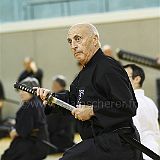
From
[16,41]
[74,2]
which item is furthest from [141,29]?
[16,41]

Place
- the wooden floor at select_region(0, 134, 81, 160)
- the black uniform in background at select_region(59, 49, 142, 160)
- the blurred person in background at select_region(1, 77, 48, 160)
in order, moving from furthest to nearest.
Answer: the wooden floor at select_region(0, 134, 81, 160) < the blurred person in background at select_region(1, 77, 48, 160) < the black uniform in background at select_region(59, 49, 142, 160)

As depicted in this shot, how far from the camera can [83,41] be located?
12.0 ft

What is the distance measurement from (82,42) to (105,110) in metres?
0.51

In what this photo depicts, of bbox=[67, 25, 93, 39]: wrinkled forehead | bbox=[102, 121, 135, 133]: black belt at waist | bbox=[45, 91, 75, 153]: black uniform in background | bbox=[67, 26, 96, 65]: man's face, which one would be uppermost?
bbox=[67, 25, 93, 39]: wrinkled forehead

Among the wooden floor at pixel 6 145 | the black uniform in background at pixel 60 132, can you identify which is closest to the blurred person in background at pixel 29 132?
the wooden floor at pixel 6 145

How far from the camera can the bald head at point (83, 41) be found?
144 inches

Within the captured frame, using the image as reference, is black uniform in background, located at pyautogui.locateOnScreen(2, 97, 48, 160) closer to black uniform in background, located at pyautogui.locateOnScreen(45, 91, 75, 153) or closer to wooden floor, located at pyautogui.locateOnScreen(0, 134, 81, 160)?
wooden floor, located at pyautogui.locateOnScreen(0, 134, 81, 160)

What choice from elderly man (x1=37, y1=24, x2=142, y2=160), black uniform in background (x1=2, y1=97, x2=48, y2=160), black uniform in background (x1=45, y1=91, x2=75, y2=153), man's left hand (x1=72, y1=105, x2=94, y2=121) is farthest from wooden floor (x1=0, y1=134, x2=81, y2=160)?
man's left hand (x1=72, y1=105, x2=94, y2=121)

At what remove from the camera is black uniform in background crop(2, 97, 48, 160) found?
6.43 m

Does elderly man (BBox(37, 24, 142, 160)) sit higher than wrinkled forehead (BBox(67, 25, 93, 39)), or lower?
lower

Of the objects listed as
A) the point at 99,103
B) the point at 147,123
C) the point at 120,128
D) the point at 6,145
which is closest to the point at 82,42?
the point at 99,103

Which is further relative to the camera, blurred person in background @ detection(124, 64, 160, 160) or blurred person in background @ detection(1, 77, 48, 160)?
blurred person in background @ detection(1, 77, 48, 160)

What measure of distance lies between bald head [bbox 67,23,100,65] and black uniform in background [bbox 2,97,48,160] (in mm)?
2833

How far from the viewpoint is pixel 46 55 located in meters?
13.2
